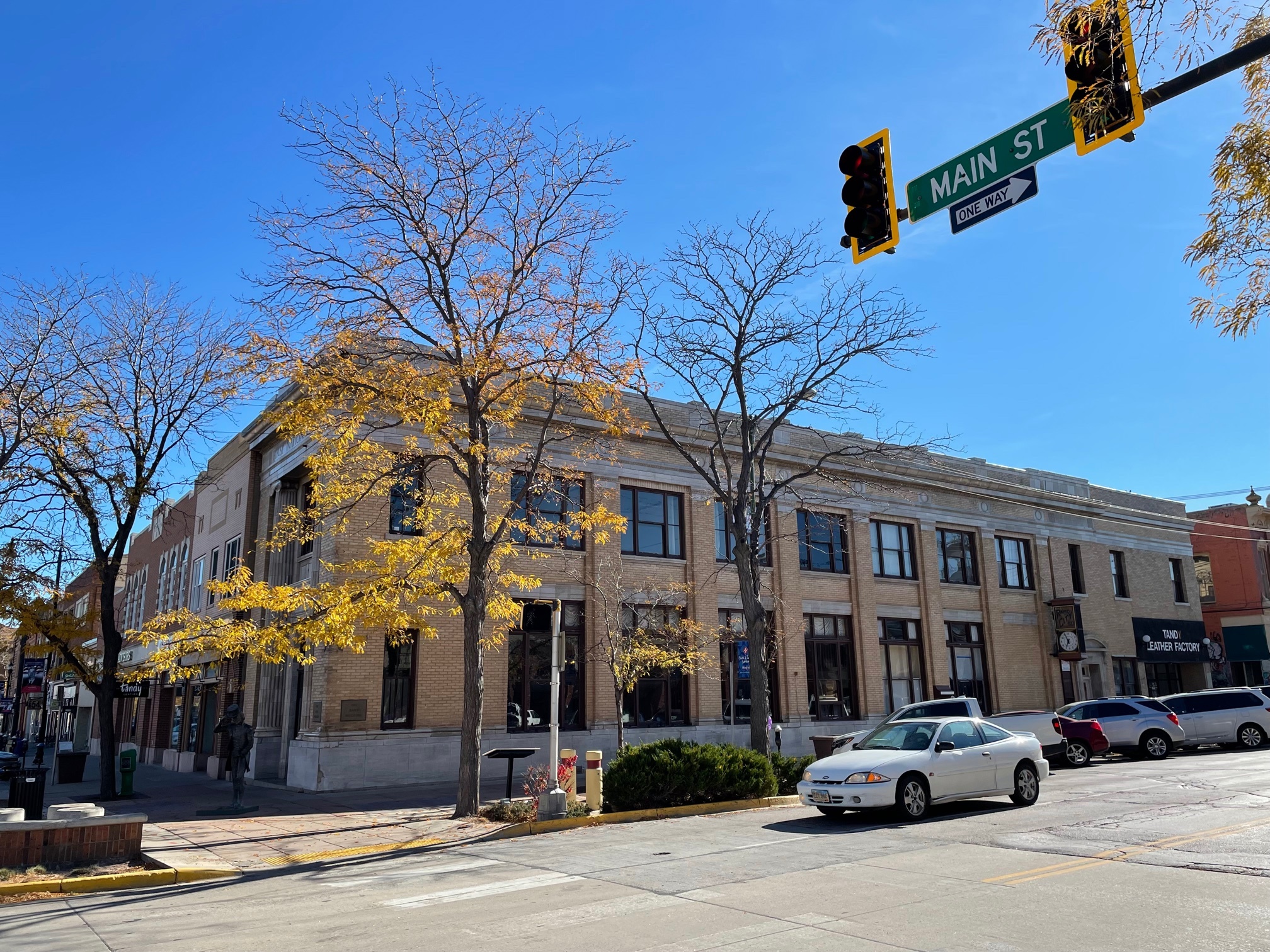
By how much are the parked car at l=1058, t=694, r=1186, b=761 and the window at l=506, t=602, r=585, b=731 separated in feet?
44.2

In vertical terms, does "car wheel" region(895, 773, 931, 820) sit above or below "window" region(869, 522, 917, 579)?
below

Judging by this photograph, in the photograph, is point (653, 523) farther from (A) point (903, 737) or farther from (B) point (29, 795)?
(B) point (29, 795)

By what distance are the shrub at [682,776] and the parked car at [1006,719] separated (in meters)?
5.79

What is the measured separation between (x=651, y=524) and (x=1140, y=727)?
14322 millimetres

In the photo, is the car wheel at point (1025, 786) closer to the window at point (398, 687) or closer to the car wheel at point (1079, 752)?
the car wheel at point (1079, 752)

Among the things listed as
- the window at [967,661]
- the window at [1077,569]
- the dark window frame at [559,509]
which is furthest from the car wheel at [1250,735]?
the dark window frame at [559,509]

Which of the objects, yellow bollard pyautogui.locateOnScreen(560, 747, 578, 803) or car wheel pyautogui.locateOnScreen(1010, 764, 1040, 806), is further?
yellow bollard pyautogui.locateOnScreen(560, 747, 578, 803)

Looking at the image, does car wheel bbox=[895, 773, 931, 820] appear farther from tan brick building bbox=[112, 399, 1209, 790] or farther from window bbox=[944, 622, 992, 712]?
window bbox=[944, 622, 992, 712]

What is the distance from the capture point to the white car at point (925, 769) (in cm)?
1345

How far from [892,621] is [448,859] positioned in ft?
77.1

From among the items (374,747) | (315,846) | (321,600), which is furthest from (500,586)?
(315,846)

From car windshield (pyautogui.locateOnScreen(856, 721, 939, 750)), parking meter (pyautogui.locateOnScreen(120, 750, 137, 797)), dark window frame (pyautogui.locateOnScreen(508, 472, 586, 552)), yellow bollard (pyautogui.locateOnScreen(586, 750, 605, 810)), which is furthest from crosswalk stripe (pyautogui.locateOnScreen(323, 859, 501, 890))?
parking meter (pyautogui.locateOnScreen(120, 750, 137, 797))

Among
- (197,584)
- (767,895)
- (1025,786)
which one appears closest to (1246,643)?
(1025,786)

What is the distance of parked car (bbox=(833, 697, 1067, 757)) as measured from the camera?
22062 millimetres
